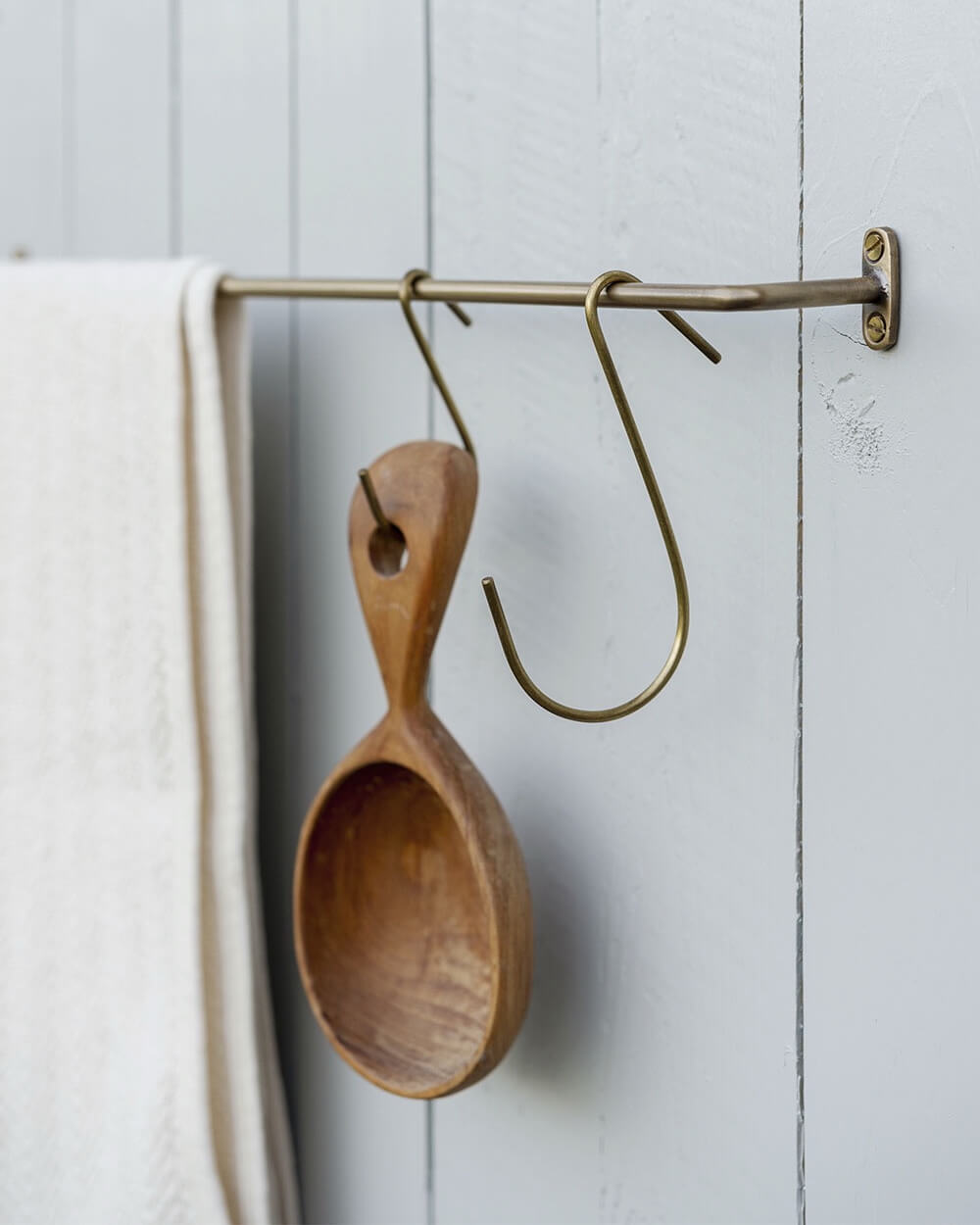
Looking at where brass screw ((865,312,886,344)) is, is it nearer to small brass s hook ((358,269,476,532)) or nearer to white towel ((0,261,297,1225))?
small brass s hook ((358,269,476,532))

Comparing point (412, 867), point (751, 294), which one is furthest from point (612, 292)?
point (412, 867)

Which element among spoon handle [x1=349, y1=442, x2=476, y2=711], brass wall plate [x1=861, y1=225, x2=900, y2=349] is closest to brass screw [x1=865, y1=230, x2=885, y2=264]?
brass wall plate [x1=861, y1=225, x2=900, y2=349]

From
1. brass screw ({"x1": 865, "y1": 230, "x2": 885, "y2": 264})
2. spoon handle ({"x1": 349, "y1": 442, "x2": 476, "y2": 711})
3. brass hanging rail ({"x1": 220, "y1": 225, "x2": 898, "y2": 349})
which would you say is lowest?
spoon handle ({"x1": 349, "y1": 442, "x2": 476, "y2": 711})

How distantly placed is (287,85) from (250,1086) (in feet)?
1.43

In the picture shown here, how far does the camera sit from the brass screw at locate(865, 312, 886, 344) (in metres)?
0.43

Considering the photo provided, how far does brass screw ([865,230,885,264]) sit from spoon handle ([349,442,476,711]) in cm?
15

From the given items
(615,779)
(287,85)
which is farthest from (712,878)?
(287,85)

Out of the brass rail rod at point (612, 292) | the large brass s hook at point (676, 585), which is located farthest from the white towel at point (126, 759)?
the large brass s hook at point (676, 585)

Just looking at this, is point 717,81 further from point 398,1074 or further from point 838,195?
point 398,1074

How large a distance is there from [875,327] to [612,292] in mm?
84

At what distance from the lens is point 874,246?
1.40ft

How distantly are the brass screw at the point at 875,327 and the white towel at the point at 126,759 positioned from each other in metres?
0.27

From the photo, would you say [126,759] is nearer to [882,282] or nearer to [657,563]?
[657,563]

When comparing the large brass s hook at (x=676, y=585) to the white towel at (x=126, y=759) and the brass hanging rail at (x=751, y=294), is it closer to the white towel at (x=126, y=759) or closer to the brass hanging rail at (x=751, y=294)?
the brass hanging rail at (x=751, y=294)
